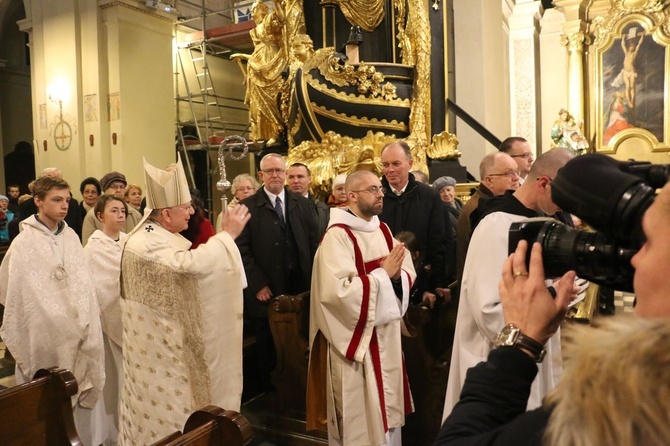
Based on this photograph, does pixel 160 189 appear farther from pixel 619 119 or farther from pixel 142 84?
pixel 619 119

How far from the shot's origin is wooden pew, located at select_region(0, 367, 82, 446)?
248 cm

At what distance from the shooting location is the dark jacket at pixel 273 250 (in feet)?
14.6

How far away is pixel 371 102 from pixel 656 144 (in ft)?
29.2

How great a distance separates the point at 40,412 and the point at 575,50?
13224mm

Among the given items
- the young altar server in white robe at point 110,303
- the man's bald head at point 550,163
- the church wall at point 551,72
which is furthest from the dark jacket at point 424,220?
the church wall at point 551,72

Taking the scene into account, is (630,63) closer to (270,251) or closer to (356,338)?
(270,251)

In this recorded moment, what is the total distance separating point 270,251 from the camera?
4473 millimetres

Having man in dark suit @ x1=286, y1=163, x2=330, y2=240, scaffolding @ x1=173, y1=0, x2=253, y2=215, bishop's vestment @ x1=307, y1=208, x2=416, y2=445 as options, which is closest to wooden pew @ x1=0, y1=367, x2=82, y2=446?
bishop's vestment @ x1=307, y1=208, x2=416, y2=445

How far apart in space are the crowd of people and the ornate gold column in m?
10.3

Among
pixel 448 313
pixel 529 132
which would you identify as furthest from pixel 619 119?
pixel 448 313

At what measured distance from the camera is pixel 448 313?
367cm

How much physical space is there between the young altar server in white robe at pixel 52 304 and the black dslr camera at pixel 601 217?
324cm

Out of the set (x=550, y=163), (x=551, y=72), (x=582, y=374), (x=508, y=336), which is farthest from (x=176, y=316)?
(x=551, y=72)

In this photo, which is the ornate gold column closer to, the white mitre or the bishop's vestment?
the bishop's vestment
